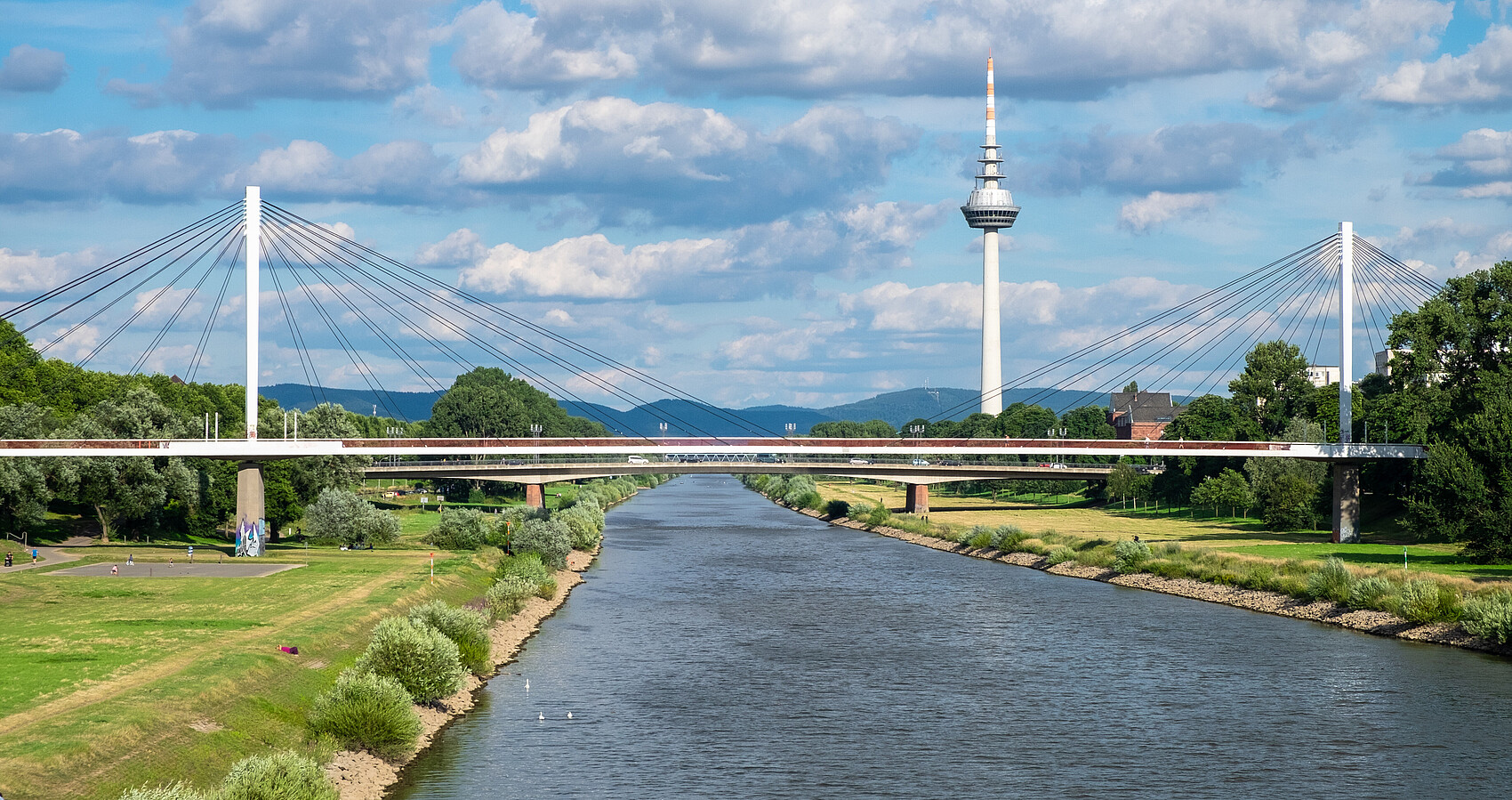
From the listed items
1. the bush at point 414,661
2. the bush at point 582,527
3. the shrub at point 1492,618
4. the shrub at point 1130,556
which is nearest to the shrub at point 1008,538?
the shrub at point 1130,556

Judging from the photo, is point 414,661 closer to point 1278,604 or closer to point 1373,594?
point 1373,594

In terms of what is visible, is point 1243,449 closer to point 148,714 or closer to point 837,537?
point 837,537

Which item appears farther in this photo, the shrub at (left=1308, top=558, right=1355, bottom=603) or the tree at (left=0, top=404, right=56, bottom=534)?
the tree at (left=0, top=404, right=56, bottom=534)

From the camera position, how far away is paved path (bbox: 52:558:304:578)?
6900 centimetres

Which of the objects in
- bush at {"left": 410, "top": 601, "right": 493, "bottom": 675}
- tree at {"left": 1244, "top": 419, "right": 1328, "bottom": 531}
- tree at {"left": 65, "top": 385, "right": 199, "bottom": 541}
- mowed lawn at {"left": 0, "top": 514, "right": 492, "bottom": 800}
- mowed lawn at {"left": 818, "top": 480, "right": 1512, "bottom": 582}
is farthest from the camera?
tree at {"left": 1244, "top": 419, "right": 1328, "bottom": 531}

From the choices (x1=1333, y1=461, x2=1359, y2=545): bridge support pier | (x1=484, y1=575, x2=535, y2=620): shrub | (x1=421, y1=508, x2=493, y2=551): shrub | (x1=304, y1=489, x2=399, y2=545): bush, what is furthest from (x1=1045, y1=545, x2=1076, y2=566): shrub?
(x1=304, y1=489, x2=399, y2=545): bush

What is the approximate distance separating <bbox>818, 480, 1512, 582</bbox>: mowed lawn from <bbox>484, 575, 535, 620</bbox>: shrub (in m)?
45.1

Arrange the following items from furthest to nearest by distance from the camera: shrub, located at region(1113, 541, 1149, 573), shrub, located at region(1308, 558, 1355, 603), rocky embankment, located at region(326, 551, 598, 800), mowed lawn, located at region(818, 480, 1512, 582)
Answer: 1. shrub, located at region(1113, 541, 1149, 573)
2. mowed lawn, located at region(818, 480, 1512, 582)
3. shrub, located at region(1308, 558, 1355, 603)
4. rocky embankment, located at region(326, 551, 598, 800)

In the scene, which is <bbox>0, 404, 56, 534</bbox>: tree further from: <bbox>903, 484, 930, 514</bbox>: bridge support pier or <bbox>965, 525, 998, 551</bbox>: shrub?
<bbox>903, 484, 930, 514</bbox>: bridge support pier

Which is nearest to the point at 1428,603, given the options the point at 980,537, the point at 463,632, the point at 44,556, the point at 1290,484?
the point at 463,632

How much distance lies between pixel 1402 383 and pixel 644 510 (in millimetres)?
103841

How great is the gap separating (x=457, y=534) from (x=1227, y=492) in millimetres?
64923

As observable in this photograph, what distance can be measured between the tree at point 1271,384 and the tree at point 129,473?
101 meters

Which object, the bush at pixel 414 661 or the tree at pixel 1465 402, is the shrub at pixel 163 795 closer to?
the bush at pixel 414 661
